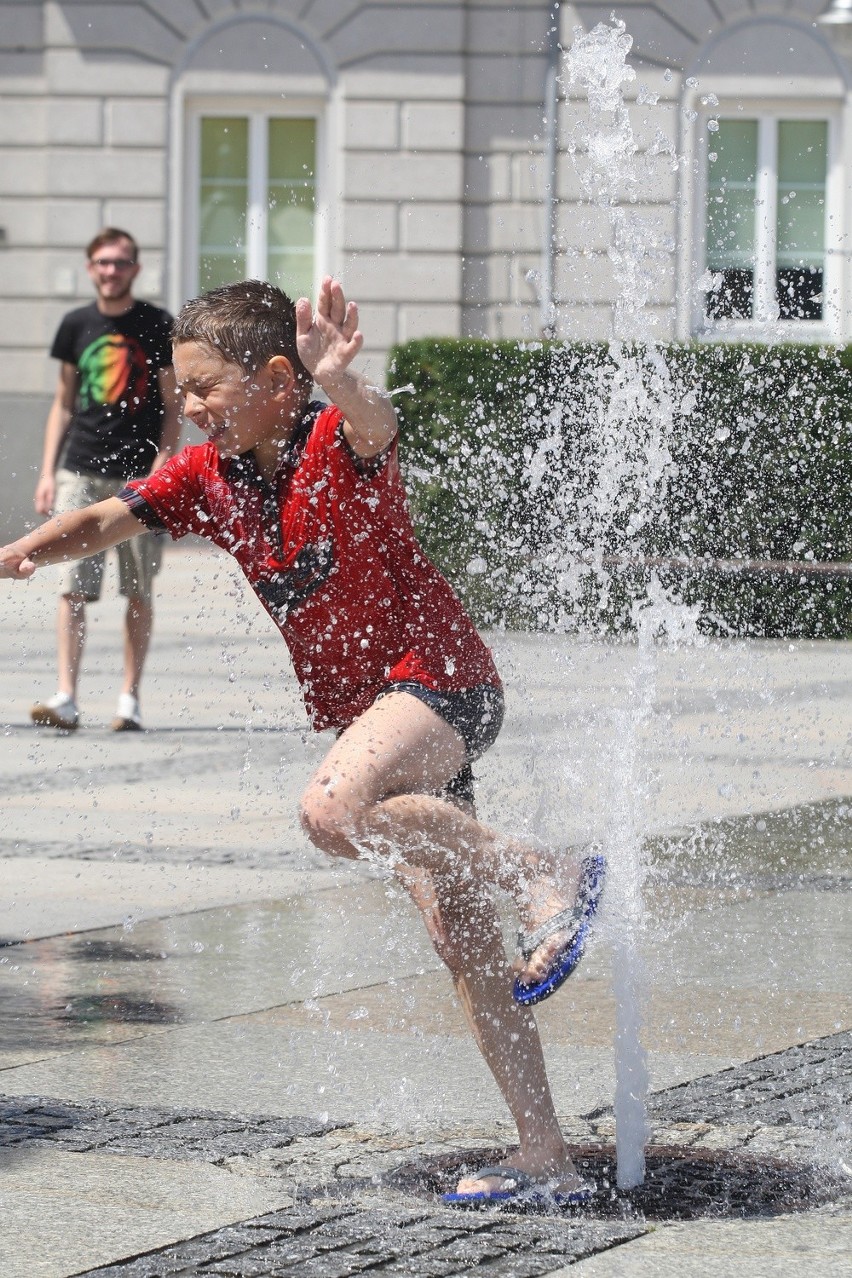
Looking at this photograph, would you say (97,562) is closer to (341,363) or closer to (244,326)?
(244,326)

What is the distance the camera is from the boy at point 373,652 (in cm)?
337

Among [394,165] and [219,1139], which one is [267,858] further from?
[394,165]

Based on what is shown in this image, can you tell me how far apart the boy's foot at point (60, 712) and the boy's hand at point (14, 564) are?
16.7ft

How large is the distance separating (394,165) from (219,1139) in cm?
1708

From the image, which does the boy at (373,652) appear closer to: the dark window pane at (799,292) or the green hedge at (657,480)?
the green hedge at (657,480)

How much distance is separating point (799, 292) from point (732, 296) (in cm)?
238

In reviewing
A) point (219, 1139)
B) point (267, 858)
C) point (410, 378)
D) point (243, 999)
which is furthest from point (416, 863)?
point (410, 378)

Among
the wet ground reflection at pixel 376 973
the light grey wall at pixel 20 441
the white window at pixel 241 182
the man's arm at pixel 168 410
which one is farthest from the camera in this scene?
the white window at pixel 241 182

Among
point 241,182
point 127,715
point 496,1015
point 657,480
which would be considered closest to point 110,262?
point 127,715

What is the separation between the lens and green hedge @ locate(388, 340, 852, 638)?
12.2 m

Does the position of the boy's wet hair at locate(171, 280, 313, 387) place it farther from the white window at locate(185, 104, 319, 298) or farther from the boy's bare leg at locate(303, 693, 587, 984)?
the white window at locate(185, 104, 319, 298)

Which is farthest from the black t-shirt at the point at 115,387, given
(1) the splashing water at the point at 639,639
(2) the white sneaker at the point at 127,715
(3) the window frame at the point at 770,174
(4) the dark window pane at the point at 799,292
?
(3) the window frame at the point at 770,174

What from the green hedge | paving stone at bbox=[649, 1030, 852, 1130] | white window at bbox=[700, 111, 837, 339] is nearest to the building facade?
white window at bbox=[700, 111, 837, 339]

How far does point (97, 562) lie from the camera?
31.2 ft
